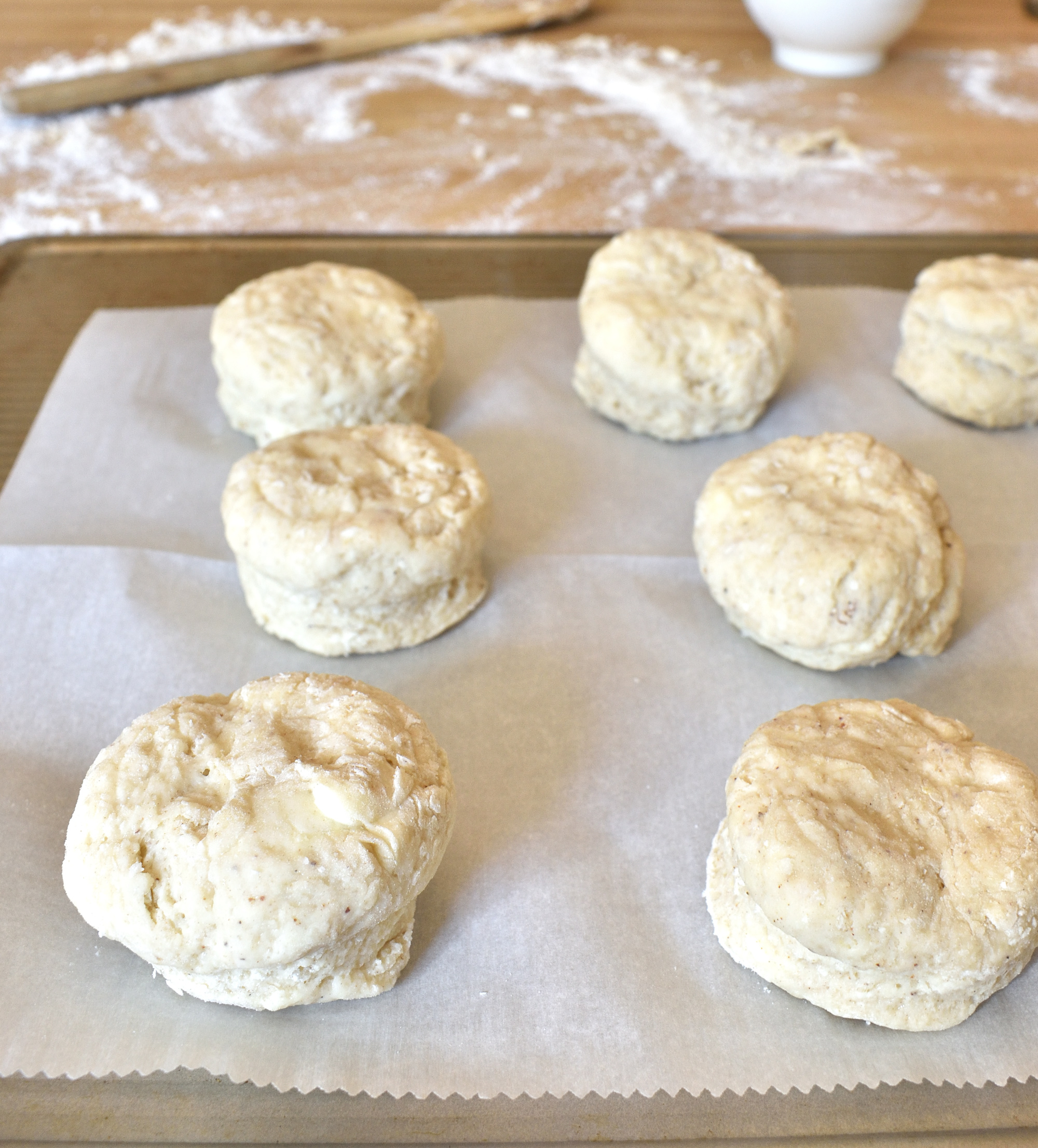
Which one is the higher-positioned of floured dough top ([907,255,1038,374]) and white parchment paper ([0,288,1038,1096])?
floured dough top ([907,255,1038,374])

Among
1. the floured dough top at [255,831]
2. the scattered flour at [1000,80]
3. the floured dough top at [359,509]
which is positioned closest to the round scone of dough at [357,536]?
the floured dough top at [359,509]

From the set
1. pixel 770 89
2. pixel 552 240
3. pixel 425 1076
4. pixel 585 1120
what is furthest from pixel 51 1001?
pixel 770 89

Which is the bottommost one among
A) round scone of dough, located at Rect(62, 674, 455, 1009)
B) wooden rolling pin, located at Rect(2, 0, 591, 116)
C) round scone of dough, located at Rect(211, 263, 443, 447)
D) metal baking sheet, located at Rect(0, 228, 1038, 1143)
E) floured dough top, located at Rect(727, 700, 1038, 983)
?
metal baking sheet, located at Rect(0, 228, 1038, 1143)

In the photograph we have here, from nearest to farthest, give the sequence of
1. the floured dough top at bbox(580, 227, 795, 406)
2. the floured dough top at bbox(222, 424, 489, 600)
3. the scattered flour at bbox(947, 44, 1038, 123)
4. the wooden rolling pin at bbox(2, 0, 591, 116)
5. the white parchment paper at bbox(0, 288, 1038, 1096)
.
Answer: the white parchment paper at bbox(0, 288, 1038, 1096) → the floured dough top at bbox(222, 424, 489, 600) → the floured dough top at bbox(580, 227, 795, 406) → the wooden rolling pin at bbox(2, 0, 591, 116) → the scattered flour at bbox(947, 44, 1038, 123)

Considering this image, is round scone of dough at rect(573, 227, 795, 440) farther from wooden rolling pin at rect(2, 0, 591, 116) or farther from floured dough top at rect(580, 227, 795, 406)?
wooden rolling pin at rect(2, 0, 591, 116)

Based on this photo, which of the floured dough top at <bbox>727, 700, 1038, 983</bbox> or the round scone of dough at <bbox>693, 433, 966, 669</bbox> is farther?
the round scone of dough at <bbox>693, 433, 966, 669</bbox>

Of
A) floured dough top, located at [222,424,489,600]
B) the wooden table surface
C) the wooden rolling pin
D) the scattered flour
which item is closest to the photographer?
floured dough top, located at [222,424,489,600]

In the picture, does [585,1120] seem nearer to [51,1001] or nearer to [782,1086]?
→ [782,1086]

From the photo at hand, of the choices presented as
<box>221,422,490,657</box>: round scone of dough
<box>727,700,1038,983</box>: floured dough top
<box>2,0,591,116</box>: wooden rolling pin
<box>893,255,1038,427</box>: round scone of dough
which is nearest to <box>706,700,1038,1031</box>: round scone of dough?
<box>727,700,1038,983</box>: floured dough top
